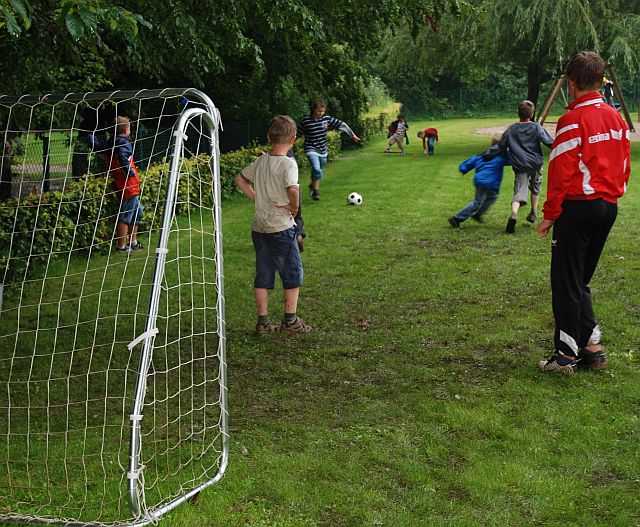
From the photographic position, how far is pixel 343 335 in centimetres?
699

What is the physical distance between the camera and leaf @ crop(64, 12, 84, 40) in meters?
4.54

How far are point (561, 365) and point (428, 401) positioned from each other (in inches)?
41.0

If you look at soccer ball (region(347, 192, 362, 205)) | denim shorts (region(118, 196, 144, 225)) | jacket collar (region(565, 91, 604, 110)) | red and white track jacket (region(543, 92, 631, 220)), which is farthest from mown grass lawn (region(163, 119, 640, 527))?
soccer ball (region(347, 192, 362, 205))

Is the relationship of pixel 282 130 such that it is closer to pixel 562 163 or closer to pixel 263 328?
pixel 263 328

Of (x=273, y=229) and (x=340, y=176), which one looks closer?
(x=273, y=229)

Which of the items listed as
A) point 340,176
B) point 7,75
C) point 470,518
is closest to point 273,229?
point 7,75

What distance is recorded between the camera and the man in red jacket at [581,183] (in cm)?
544

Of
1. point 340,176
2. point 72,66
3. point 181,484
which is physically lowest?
point 340,176

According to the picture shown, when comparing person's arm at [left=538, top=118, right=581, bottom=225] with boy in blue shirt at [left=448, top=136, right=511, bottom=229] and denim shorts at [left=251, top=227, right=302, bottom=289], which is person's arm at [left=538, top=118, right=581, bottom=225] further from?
boy in blue shirt at [left=448, top=136, right=511, bottom=229]

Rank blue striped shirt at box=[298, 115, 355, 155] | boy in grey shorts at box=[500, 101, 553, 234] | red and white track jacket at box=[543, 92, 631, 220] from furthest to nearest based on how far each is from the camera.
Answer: blue striped shirt at box=[298, 115, 355, 155] → boy in grey shorts at box=[500, 101, 553, 234] → red and white track jacket at box=[543, 92, 631, 220]

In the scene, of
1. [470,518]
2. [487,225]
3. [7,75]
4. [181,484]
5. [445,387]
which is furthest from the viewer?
[487,225]

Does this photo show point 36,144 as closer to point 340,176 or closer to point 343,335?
point 343,335

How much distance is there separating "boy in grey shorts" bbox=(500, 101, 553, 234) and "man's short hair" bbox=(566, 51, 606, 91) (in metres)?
4.88

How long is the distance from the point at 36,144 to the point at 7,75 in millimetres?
4895
